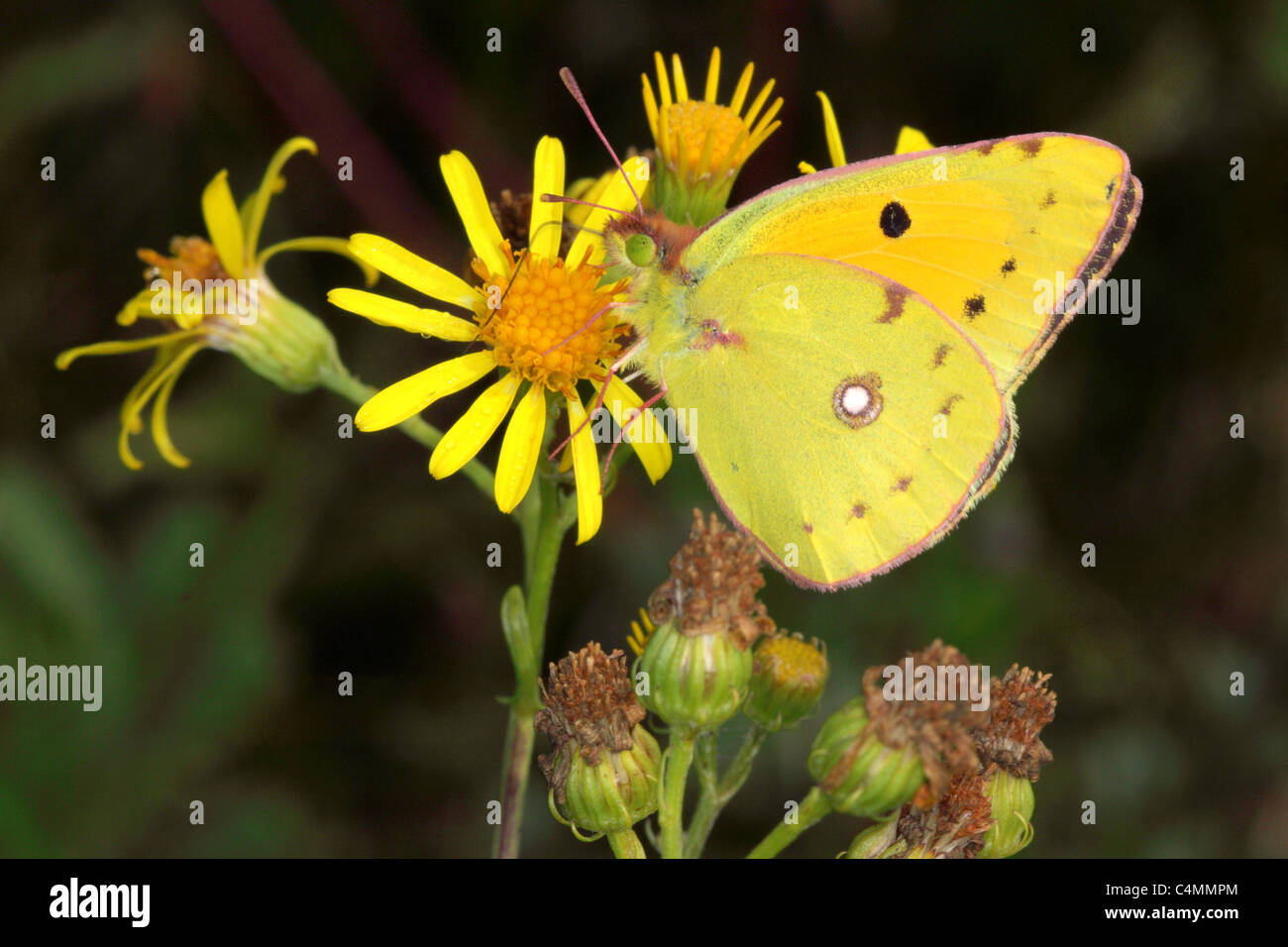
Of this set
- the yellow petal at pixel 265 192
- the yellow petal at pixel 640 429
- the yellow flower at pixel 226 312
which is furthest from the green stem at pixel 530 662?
the yellow petal at pixel 265 192

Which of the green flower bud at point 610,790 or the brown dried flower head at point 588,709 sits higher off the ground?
the brown dried flower head at point 588,709

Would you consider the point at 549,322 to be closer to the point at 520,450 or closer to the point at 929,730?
the point at 520,450

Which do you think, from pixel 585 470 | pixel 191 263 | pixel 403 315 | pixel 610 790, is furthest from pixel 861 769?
pixel 191 263

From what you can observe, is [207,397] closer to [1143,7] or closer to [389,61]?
[389,61]

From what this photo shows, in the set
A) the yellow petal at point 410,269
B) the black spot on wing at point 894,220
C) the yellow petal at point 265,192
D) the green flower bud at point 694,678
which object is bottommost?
the green flower bud at point 694,678

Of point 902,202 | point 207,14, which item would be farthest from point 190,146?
point 902,202

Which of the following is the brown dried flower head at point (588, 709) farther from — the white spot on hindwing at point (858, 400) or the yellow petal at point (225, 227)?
the yellow petal at point (225, 227)

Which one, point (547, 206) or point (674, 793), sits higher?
point (547, 206)
